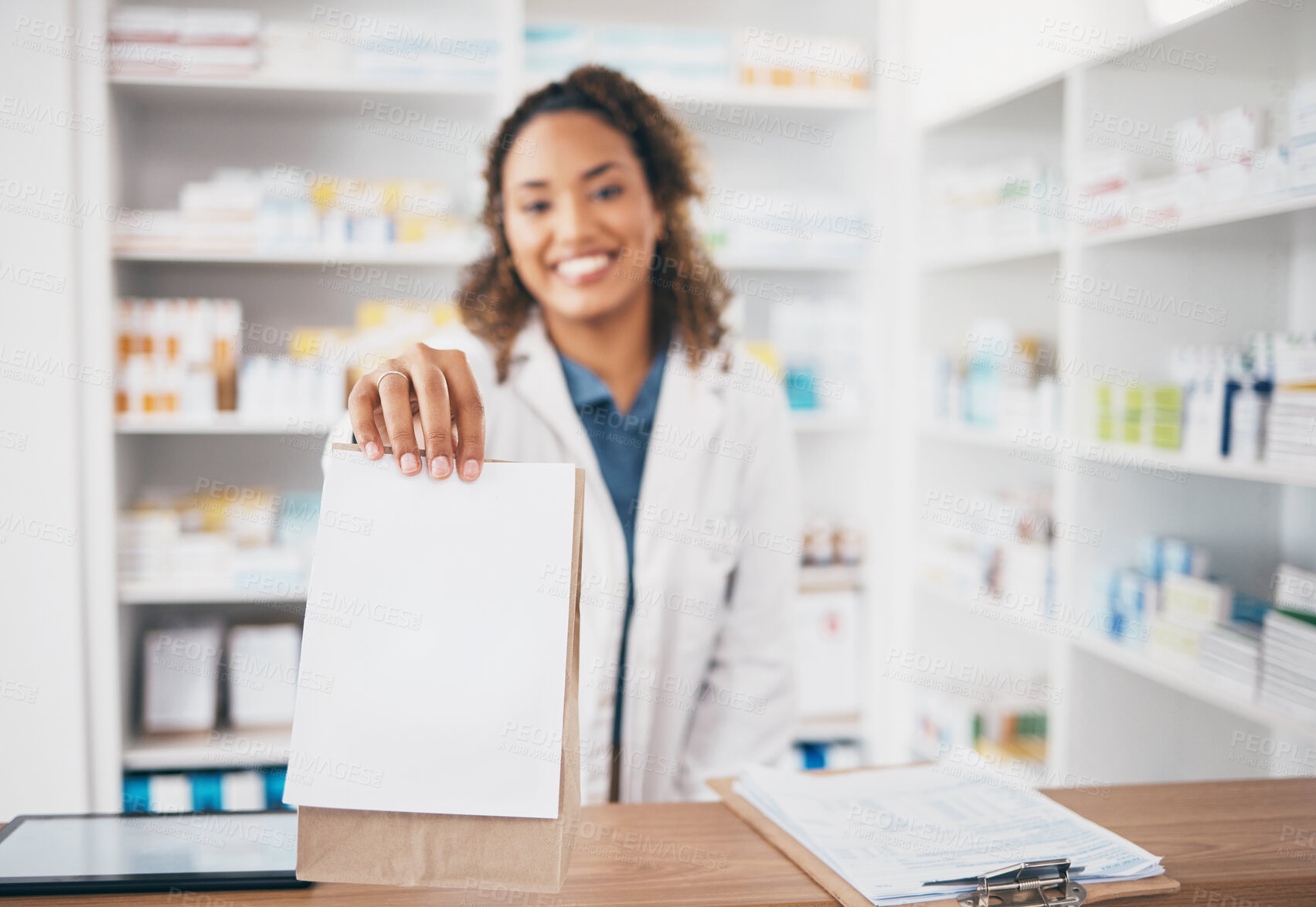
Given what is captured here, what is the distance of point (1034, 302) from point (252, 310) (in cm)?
234

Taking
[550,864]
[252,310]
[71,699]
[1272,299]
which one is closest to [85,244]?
[252,310]

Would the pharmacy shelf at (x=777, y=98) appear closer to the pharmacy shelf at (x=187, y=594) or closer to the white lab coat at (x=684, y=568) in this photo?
the white lab coat at (x=684, y=568)

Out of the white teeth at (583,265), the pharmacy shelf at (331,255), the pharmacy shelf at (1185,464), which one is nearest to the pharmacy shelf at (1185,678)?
the pharmacy shelf at (1185,464)

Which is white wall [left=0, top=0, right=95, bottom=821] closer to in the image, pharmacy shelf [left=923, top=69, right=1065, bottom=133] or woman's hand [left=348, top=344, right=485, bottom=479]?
woman's hand [left=348, top=344, right=485, bottom=479]

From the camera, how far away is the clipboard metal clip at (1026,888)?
0.81 m

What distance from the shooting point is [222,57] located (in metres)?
2.58

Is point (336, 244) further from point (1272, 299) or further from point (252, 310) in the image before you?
point (1272, 299)

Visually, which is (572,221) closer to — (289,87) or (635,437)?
(635,437)

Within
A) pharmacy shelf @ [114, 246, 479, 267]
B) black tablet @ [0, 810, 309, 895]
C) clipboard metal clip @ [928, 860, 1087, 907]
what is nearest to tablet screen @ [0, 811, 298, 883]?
black tablet @ [0, 810, 309, 895]

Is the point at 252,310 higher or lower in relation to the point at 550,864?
higher

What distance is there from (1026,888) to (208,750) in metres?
2.44

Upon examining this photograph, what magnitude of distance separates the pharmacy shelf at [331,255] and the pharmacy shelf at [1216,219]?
1553mm

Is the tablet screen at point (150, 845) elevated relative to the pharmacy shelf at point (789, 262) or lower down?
lower down

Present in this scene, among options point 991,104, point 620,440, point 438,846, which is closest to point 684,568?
point 620,440
